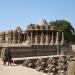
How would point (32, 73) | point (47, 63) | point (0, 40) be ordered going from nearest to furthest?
point (32, 73) → point (47, 63) → point (0, 40)

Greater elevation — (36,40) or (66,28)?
(66,28)

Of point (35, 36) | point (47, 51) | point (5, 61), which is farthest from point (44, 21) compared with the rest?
point (5, 61)

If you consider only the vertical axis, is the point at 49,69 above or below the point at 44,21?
below

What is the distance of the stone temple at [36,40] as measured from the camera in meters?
33.3

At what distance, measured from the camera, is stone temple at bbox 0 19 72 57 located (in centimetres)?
3332

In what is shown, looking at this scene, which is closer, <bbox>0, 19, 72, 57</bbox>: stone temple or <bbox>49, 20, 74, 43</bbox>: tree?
<bbox>0, 19, 72, 57</bbox>: stone temple

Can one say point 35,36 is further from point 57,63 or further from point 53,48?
point 57,63

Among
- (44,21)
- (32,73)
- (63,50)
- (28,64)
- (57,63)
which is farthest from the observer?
(44,21)

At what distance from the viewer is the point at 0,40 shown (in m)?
48.0

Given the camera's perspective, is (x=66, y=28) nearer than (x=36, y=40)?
No

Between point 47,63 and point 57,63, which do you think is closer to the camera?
point 47,63

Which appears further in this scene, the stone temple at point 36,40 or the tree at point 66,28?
the tree at point 66,28

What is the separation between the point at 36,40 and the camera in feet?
157

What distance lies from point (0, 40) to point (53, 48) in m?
13.6
